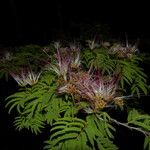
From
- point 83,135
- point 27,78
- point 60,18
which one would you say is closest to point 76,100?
point 83,135

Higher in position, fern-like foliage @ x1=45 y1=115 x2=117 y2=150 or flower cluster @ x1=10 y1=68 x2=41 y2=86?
flower cluster @ x1=10 y1=68 x2=41 y2=86

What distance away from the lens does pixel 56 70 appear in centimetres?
241

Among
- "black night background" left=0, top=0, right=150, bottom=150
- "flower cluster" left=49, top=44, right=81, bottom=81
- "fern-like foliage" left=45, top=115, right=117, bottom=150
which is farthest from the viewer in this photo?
"black night background" left=0, top=0, right=150, bottom=150

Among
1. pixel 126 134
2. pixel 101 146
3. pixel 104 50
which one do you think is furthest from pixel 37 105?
pixel 126 134

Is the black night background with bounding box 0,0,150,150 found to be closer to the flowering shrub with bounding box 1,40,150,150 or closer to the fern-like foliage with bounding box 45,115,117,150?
Answer: the flowering shrub with bounding box 1,40,150,150

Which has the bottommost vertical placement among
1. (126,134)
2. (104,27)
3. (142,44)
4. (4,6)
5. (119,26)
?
(126,134)

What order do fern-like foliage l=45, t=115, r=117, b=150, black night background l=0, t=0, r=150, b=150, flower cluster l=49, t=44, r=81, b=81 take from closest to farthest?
fern-like foliage l=45, t=115, r=117, b=150 → flower cluster l=49, t=44, r=81, b=81 → black night background l=0, t=0, r=150, b=150

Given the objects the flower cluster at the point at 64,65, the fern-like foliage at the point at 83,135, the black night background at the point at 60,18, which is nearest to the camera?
the fern-like foliage at the point at 83,135

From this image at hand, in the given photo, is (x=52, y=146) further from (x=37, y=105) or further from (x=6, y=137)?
(x=6, y=137)

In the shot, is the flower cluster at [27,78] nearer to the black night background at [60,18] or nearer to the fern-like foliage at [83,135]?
the fern-like foliage at [83,135]

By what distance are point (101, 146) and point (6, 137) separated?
402cm

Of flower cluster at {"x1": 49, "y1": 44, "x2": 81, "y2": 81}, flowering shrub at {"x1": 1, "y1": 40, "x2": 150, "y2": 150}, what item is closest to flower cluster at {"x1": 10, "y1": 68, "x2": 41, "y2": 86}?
flowering shrub at {"x1": 1, "y1": 40, "x2": 150, "y2": 150}

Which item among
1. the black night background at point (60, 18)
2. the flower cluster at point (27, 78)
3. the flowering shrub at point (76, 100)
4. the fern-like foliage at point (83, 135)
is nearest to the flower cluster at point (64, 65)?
the flowering shrub at point (76, 100)

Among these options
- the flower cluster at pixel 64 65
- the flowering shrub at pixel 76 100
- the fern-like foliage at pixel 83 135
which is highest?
the flower cluster at pixel 64 65
